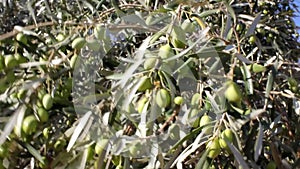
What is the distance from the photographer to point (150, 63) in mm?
967

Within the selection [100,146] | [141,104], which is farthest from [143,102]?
[100,146]

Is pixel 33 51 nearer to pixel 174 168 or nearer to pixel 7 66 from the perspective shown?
pixel 7 66

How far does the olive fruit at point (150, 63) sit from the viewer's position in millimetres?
966

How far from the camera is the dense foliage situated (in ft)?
3.18

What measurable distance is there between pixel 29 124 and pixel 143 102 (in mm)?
Answer: 205

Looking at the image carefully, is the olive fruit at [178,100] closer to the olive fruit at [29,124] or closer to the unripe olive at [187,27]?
the unripe olive at [187,27]

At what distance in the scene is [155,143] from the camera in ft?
3.26

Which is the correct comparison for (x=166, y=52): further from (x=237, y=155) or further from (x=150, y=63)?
(x=237, y=155)

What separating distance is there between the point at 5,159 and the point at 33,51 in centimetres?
22

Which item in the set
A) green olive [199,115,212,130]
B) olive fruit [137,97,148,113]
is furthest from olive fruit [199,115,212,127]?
olive fruit [137,97,148,113]

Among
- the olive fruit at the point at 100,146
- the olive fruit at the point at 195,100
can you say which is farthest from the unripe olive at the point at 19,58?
the olive fruit at the point at 195,100

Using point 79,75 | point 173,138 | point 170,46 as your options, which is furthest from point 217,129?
point 79,75

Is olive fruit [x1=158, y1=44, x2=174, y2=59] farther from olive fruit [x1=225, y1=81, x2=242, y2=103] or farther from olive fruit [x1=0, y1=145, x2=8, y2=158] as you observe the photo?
olive fruit [x1=0, y1=145, x2=8, y2=158]

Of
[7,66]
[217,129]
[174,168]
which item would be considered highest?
[7,66]
